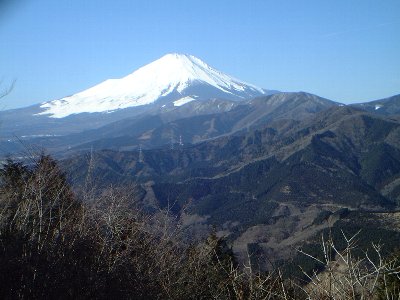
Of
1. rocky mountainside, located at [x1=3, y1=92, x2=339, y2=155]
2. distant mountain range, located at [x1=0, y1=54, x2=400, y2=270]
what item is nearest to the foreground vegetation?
distant mountain range, located at [x1=0, y1=54, x2=400, y2=270]

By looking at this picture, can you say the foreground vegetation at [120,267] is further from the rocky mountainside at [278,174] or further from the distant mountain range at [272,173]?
the rocky mountainside at [278,174]

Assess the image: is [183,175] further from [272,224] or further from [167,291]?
[167,291]

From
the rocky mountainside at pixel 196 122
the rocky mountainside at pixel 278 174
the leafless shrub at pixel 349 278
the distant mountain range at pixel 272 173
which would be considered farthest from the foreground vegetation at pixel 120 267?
the rocky mountainside at pixel 196 122

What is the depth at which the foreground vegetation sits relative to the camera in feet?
10.6

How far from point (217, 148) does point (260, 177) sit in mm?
36138

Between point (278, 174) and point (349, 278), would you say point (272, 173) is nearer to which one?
point (278, 174)

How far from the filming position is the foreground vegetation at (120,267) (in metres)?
3.23

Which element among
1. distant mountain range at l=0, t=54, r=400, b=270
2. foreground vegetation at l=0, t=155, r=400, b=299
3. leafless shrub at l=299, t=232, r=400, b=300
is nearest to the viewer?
leafless shrub at l=299, t=232, r=400, b=300

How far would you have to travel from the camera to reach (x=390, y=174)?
84.0 metres

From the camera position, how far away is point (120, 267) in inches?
230

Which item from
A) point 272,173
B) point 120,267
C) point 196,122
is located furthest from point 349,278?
point 196,122

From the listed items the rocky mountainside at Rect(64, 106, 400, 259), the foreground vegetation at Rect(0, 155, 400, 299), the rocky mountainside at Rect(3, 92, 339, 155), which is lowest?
the rocky mountainside at Rect(64, 106, 400, 259)

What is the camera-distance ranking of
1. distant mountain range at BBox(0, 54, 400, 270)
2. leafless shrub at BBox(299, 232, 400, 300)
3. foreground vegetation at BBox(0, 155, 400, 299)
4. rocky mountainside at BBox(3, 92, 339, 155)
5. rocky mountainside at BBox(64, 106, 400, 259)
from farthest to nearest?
rocky mountainside at BBox(3, 92, 339, 155), rocky mountainside at BBox(64, 106, 400, 259), distant mountain range at BBox(0, 54, 400, 270), foreground vegetation at BBox(0, 155, 400, 299), leafless shrub at BBox(299, 232, 400, 300)

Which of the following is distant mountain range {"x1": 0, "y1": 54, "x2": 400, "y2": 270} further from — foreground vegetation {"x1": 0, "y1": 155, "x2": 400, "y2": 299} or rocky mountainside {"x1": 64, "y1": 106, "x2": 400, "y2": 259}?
foreground vegetation {"x1": 0, "y1": 155, "x2": 400, "y2": 299}
